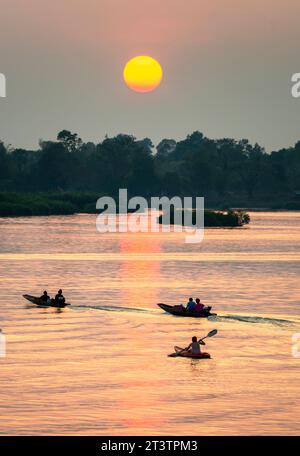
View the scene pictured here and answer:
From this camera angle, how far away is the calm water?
127 ft

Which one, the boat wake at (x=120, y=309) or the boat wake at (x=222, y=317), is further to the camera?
the boat wake at (x=120, y=309)

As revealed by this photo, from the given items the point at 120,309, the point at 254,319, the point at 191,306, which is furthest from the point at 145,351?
the point at 120,309

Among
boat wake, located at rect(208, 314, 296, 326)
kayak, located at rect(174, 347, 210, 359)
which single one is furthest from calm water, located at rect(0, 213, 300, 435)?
kayak, located at rect(174, 347, 210, 359)

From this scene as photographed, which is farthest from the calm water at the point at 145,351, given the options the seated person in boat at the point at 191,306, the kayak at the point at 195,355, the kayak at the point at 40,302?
the seated person in boat at the point at 191,306

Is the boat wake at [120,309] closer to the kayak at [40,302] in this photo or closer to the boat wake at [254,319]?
the kayak at [40,302]

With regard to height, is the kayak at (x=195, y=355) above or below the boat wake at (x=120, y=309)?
below

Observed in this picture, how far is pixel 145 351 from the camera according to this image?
51.8 meters

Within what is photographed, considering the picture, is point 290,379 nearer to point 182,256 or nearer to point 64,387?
point 64,387

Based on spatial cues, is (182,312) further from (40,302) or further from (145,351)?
(145,351)

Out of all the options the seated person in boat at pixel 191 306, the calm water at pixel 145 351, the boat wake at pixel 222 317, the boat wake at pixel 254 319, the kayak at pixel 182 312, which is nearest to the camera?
the calm water at pixel 145 351

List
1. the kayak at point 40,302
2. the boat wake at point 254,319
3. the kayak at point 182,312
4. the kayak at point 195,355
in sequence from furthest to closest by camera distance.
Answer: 1. the kayak at point 40,302
2. the kayak at point 182,312
3. the boat wake at point 254,319
4. the kayak at point 195,355

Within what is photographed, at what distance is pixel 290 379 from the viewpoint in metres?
45.0

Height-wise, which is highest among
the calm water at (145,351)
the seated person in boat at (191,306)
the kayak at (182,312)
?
the seated person in boat at (191,306)

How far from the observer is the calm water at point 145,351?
127ft
